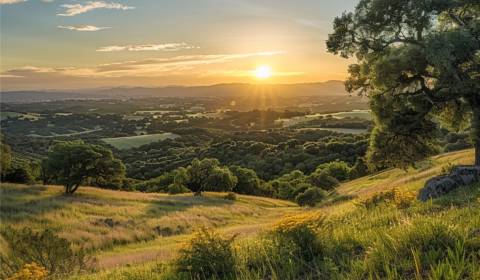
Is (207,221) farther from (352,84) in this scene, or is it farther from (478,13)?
(478,13)

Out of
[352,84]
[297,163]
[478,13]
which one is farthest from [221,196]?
[297,163]

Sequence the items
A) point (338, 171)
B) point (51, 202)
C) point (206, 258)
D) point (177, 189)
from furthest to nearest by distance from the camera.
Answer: point (338, 171)
point (177, 189)
point (51, 202)
point (206, 258)

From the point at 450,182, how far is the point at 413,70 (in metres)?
11.1

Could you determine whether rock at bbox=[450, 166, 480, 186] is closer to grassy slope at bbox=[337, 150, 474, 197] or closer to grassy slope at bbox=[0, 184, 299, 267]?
grassy slope at bbox=[337, 150, 474, 197]

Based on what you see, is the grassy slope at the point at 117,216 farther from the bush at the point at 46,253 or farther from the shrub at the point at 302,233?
the shrub at the point at 302,233

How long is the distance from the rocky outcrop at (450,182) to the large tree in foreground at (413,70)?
293 inches

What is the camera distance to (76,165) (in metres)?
58.1

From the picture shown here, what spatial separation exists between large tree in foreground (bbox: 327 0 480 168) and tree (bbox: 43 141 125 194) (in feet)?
139

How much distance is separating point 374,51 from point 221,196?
Answer: 1921 inches

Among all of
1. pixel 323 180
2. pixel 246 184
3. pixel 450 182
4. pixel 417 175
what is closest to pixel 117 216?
Result: pixel 417 175

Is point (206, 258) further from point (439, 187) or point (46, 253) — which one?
point (439, 187)

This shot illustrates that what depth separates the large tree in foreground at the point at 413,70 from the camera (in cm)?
2314

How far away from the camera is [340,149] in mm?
130125

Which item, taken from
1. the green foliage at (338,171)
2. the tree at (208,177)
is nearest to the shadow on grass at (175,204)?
the tree at (208,177)
